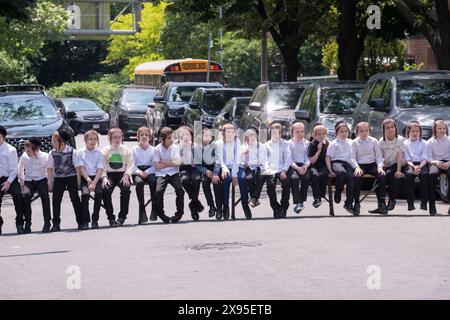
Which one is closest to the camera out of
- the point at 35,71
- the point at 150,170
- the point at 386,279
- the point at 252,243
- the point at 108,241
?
the point at 386,279

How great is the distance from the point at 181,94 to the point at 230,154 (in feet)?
73.0

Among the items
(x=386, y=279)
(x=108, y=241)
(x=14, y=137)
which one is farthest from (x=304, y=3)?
(x=386, y=279)

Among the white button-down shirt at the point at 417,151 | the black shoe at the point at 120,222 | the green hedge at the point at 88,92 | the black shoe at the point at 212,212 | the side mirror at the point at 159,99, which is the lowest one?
the green hedge at the point at 88,92

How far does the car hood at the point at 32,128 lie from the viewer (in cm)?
2500

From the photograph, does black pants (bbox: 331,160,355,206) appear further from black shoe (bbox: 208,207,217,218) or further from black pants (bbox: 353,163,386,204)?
black shoe (bbox: 208,207,217,218)

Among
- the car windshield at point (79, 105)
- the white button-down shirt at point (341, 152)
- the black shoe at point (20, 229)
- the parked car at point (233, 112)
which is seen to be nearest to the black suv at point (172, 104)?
the parked car at point (233, 112)

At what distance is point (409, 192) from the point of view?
1870 centimetres

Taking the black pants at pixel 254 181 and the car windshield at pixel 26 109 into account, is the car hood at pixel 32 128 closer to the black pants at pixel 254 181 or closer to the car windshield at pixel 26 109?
the car windshield at pixel 26 109

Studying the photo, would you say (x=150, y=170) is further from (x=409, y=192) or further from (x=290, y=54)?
(x=290, y=54)

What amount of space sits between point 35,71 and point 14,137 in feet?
222

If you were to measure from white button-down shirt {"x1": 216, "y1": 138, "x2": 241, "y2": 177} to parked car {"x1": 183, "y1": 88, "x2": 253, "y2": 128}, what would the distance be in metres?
16.0

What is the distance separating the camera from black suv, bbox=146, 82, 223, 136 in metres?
39.7

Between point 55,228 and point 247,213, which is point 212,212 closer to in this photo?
point 247,213

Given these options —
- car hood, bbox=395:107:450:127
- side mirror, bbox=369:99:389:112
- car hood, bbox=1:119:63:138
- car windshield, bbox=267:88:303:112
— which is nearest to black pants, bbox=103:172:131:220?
car hood, bbox=395:107:450:127
